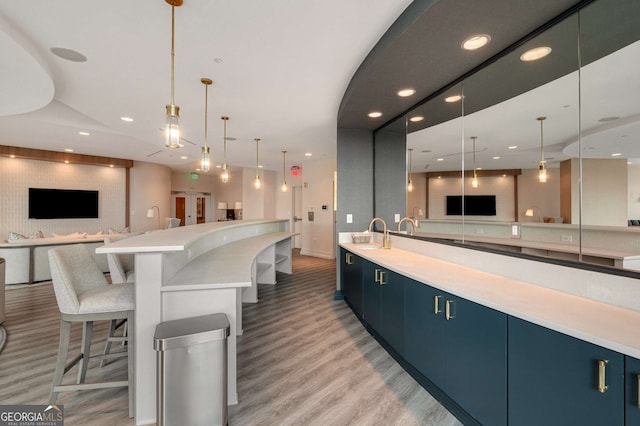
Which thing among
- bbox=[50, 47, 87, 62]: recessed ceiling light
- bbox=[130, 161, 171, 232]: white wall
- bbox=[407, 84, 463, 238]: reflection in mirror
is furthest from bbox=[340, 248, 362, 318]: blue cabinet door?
bbox=[130, 161, 171, 232]: white wall

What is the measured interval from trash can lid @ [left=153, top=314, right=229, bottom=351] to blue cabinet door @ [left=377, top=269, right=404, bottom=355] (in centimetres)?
145

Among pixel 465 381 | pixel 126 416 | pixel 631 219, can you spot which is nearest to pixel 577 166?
pixel 631 219

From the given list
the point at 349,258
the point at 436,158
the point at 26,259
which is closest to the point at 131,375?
the point at 349,258

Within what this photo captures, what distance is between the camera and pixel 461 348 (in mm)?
1776

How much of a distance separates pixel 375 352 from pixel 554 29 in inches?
115

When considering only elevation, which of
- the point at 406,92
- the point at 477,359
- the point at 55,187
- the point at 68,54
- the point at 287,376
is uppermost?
the point at 68,54

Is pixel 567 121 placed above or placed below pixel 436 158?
below

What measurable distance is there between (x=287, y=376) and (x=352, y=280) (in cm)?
165

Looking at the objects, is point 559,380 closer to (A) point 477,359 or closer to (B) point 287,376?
(A) point 477,359

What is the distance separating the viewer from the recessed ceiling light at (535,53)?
201cm

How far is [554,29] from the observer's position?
1.83m

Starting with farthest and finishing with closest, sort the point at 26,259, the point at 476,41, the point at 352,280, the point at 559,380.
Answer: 1. the point at 26,259
2. the point at 352,280
3. the point at 476,41
4. the point at 559,380

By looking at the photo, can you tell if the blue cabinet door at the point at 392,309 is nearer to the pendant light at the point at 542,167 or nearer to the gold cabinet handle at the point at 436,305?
the gold cabinet handle at the point at 436,305

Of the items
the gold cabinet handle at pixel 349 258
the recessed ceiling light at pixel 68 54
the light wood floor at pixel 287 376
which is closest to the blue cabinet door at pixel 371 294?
the light wood floor at pixel 287 376
